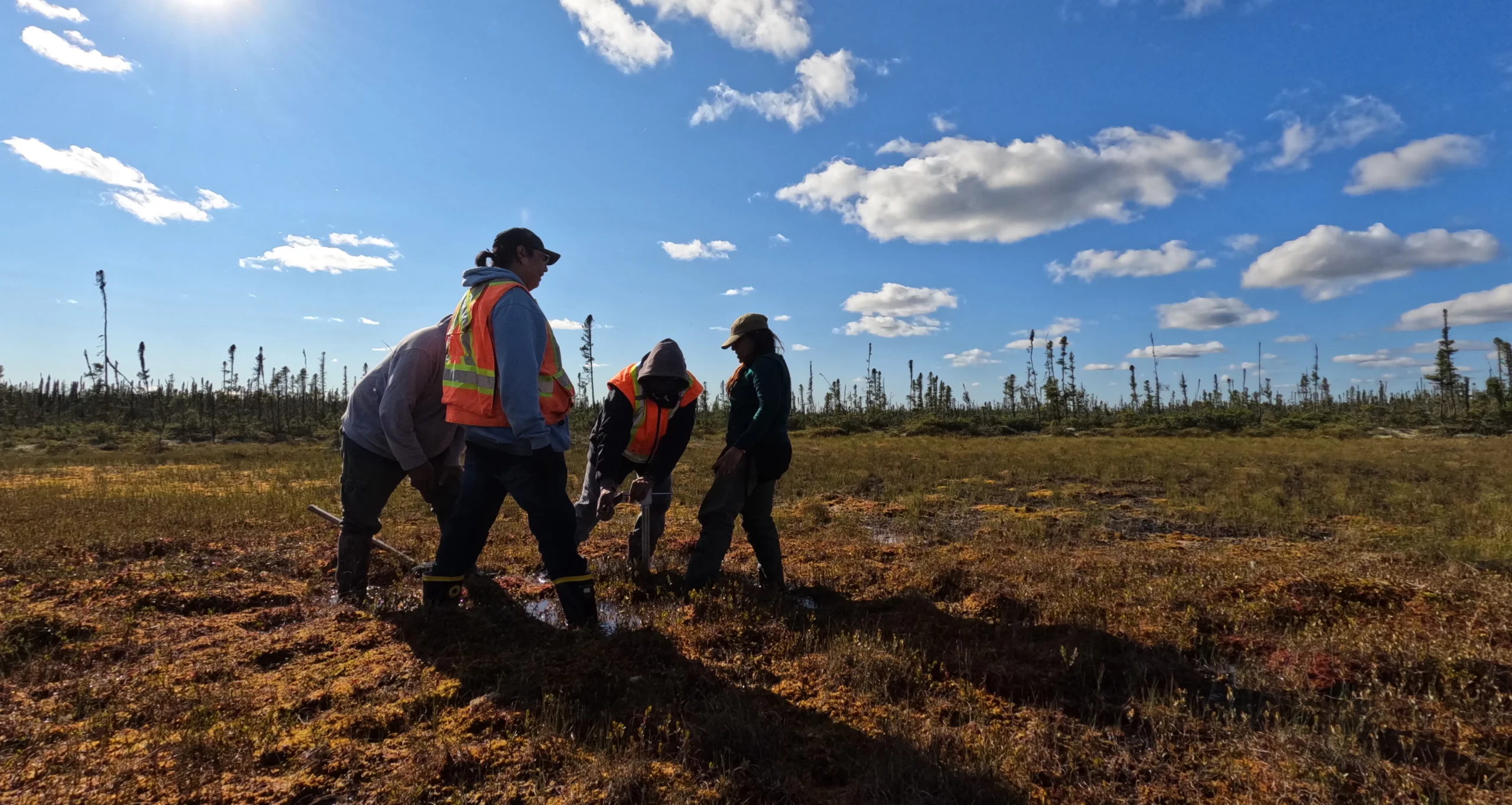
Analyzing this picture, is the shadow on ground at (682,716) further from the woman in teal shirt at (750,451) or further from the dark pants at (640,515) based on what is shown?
the dark pants at (640,515)

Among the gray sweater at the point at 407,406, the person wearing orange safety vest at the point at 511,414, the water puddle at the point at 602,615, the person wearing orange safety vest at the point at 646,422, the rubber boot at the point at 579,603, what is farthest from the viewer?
the person wearing orange safety vest at the point at 646,422

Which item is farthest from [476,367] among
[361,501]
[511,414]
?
[361,501]

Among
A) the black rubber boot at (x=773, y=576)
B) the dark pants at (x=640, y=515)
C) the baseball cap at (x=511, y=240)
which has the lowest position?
the black rubber boot at (x=773, y=576)

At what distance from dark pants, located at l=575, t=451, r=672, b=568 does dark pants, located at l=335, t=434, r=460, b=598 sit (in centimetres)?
97

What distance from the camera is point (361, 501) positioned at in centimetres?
392

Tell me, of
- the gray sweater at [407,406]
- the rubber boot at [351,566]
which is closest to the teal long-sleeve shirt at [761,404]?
the gray sweater at [407,406]

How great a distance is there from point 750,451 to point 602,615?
1.44 m

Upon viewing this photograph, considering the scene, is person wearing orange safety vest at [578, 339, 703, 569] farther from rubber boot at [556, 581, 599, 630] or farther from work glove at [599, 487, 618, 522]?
rubber boot at [556, 581, 599, 630]

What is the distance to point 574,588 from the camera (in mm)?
3408

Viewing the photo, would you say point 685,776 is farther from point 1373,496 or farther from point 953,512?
point 1373,496

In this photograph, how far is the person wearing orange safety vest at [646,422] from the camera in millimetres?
4168

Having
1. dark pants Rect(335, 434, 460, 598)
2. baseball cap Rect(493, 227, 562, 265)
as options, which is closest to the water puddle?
dark pants Rect(335, 434, 460, 598)

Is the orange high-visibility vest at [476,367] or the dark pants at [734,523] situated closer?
the orange high-visibility vest at [476,367]

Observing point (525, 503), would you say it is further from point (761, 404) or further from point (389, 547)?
point (389, 547)
